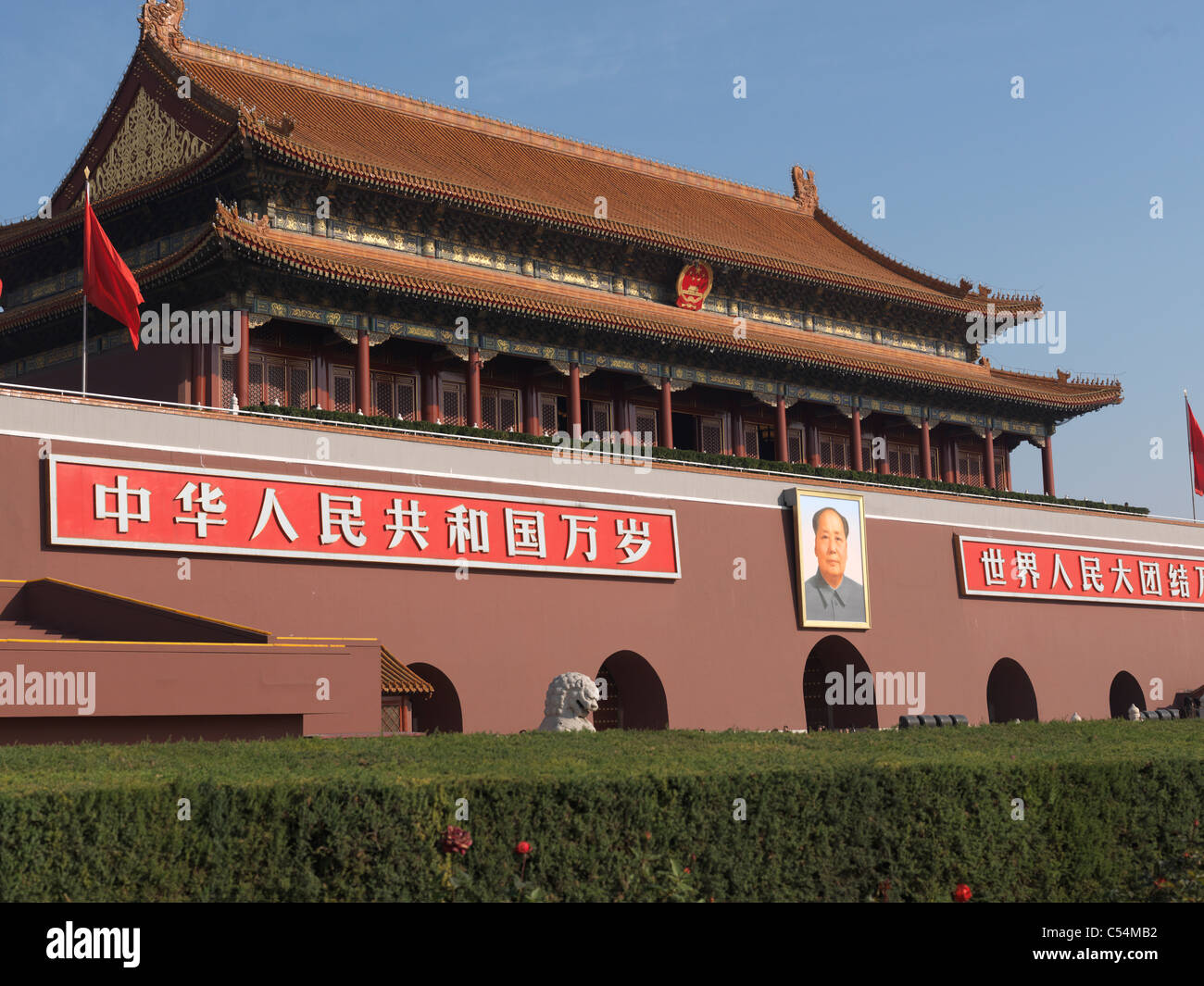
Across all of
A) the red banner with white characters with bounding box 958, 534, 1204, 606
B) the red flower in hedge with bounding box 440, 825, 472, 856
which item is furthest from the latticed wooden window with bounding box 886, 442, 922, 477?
the red flower in hedge with bounding box 440, 825, 472, 856

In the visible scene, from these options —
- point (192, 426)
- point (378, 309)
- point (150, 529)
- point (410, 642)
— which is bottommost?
point (410, 642)

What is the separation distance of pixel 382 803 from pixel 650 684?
16.3 m

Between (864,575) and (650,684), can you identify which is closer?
(650,684)

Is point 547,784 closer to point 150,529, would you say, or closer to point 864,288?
point 150,529

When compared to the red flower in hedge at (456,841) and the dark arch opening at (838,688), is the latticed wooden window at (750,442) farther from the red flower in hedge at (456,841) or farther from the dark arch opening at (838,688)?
the red flower in hedge at (456,841)

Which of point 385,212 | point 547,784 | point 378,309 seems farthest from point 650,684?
point 547,784

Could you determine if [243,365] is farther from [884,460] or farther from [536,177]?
[884,460]

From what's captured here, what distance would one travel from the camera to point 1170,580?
112ft

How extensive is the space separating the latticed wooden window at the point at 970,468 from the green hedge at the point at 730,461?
3.50 meters

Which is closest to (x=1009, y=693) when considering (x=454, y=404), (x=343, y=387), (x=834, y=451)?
(x=834, y=451)

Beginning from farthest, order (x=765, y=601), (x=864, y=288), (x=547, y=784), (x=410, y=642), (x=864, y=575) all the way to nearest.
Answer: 1. (x=864, y=288)
2. (x=864, y=575)
3. (x=765, y=601)
4. (x=410, y=642)
5. (x=547, y=784)

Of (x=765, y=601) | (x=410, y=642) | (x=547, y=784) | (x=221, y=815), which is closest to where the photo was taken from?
(x=221, y=815)

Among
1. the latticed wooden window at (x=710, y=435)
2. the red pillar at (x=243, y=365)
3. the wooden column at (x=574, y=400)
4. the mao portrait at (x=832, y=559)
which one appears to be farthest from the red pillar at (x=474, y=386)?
the latticed wooden window at (x=710, y=435)

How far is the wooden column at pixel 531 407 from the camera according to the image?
1094 inches
